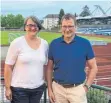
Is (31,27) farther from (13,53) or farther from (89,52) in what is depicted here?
(89,52)

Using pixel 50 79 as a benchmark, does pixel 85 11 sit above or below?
above

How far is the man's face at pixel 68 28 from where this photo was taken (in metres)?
3.90

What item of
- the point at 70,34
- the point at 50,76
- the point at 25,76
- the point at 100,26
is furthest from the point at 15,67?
the point at 100,26

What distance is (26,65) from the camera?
4.00 metres

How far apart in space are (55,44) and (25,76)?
0.49 m

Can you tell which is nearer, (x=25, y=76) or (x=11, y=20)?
(x=25, y=76)

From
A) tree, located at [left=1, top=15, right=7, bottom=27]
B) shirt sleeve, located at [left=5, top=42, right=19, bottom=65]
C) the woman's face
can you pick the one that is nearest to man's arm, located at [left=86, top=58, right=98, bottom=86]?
the woman's face

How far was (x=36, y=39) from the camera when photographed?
411 centimetres

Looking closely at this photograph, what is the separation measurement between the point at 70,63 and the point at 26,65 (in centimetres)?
49

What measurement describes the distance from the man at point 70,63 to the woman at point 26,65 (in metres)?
0.15

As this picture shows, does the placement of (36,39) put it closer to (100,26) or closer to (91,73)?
(91,73)

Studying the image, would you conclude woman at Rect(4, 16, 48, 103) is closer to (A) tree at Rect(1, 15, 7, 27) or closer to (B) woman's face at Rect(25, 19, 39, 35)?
(B) woman's face at Rect(25, 19, 39, 35)

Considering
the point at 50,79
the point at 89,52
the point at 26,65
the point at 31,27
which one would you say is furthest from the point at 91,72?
the point at 31,27

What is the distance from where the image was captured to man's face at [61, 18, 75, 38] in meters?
3.90
